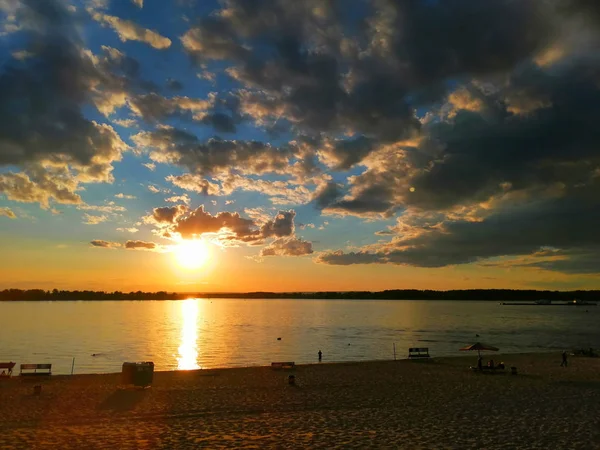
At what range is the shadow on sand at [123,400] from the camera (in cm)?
2178

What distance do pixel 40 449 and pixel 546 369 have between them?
34.6 metres

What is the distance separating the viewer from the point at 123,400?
23594 mm

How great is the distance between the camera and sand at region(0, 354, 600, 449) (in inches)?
617

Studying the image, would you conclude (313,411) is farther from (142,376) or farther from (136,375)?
(136,375)

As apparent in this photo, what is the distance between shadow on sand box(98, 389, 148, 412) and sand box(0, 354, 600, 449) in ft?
0.17

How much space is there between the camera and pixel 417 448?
1455cm

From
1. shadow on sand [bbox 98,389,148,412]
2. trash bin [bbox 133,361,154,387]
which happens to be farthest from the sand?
trash bin [bbox 133,361,154,387]

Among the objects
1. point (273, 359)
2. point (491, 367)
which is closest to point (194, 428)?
point (491, 367)

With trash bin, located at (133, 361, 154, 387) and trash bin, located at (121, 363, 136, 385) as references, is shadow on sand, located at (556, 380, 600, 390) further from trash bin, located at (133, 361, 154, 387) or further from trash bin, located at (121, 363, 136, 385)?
trash bin, located at (121, 363, 136, 385)

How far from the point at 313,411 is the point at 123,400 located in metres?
10.0

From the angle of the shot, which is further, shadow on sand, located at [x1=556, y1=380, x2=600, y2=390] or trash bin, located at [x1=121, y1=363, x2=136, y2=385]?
shadow on sand, located at [x1=556, y1=380, x2=600, y2=390]

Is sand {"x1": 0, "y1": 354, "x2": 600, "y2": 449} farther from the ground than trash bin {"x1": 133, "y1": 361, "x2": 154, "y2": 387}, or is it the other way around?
trash bin {"x1": 133, "y1": 361, "x2": 154, "y2": 387}

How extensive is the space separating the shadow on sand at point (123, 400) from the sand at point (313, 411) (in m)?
0.05

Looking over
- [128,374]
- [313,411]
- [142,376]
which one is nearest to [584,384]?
[313,411]
